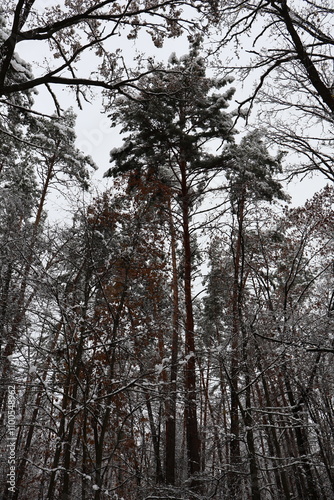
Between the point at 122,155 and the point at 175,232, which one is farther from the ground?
the point at 122,155

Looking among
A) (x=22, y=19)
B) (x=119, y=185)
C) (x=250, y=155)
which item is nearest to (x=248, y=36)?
(x=22, y=19)

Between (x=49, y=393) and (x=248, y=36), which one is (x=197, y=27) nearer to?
(x=248, y=36)

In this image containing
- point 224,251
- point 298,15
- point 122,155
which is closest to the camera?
point 298,15

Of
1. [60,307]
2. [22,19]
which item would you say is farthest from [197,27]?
[60,307]

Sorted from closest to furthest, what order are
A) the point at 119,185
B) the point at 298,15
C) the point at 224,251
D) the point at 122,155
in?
the point at 298,15 < the point at 119,185 < the point at 122,155 < the point at 224,251

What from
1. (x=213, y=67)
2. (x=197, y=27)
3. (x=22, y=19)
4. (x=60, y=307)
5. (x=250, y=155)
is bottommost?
(x=60, y=307)

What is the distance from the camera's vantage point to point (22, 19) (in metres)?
4.55

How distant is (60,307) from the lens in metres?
6.18

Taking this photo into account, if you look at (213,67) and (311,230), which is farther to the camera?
(311,230)

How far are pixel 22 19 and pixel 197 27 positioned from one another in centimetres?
283

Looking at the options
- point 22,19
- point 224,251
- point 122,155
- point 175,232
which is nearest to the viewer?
point 22,19

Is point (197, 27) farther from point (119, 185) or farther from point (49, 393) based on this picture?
point (49, 393)

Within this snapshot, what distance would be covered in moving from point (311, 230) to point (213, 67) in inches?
229

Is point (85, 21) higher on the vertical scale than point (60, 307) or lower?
higher
